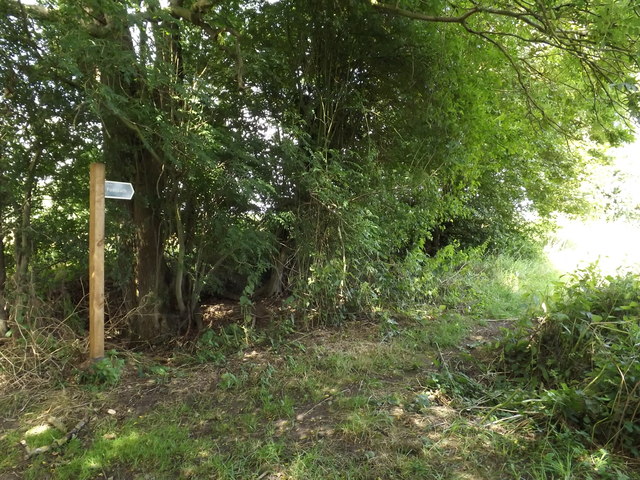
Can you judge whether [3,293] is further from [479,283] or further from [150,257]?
[479,283]

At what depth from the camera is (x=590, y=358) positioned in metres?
3.30

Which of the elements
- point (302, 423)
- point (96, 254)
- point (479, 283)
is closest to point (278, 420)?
point (302, 423)

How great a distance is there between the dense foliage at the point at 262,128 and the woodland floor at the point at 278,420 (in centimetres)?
116

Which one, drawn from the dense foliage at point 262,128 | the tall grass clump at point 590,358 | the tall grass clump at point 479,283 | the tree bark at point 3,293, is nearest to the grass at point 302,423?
the tall grass clump at point 590,358

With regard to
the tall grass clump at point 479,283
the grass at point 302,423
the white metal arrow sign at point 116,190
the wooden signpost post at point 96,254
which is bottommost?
the grass at point 302,423

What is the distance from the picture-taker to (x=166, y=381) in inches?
154

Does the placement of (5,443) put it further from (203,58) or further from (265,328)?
(203,58)

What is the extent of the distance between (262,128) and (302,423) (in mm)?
3717

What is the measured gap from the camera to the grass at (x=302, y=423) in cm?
259

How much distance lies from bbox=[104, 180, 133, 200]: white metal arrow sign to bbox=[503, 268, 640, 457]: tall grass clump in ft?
12.9

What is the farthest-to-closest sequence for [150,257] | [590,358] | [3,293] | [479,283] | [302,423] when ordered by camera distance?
[479,283]
[150,257]
[3,293]
[590,358]
[302,423]

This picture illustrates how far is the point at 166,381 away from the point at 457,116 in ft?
16.9

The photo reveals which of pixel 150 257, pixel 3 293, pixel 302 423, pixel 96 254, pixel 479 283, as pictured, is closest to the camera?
pixel 302 423

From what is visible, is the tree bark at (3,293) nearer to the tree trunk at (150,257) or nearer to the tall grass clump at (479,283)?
the tree trunk at (150,257)
